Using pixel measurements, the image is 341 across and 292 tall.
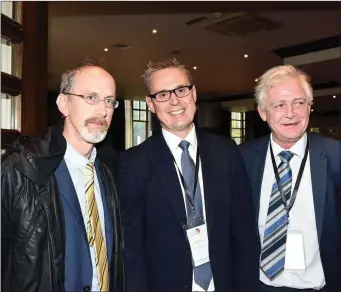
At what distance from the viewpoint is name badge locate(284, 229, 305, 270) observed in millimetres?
1717

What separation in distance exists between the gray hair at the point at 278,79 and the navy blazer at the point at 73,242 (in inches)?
41.1

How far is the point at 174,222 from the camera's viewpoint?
65.2 inches

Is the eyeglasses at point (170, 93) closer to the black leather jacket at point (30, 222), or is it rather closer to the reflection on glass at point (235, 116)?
the black leather jacket at point (30, 222)

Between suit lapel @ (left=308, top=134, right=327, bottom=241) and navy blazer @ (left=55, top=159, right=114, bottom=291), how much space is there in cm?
102

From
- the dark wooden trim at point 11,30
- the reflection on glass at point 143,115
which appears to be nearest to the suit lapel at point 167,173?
the dark wooden trim at point 11,30

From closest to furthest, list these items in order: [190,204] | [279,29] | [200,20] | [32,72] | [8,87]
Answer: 1. [8,87]
2. [32,72]
3. [190,204]
4. [200,20]
5. [279,29]

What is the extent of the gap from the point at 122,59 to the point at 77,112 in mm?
7579

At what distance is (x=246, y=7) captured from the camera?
5.15m

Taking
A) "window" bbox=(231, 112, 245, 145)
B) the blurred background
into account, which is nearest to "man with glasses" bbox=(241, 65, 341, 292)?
the blurred background

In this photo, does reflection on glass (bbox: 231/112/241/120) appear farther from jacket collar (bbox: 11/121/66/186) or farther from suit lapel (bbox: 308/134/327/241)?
jacket collar (bbox: 11/121/66/186)

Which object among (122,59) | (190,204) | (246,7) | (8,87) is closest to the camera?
(8,87)

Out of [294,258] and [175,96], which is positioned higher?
[175,96]

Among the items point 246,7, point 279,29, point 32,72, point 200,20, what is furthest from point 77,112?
point 279,29

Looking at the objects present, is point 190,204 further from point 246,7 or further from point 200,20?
point 200,20
